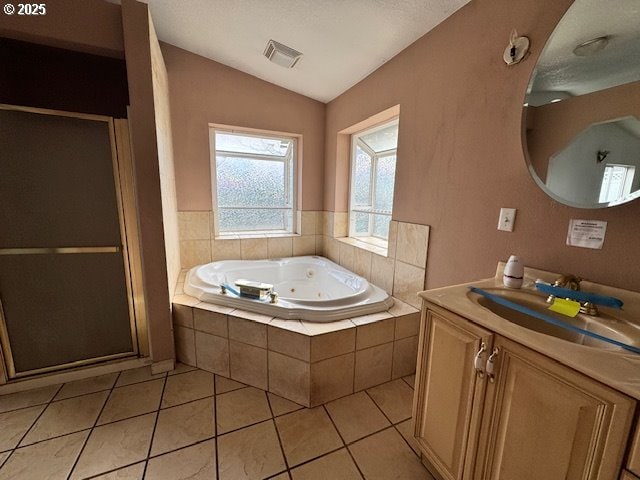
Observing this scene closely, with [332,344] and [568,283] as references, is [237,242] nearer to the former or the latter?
[332,344]

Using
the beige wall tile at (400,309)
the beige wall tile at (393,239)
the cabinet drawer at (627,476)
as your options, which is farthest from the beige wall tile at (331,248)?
the cabinet drawer at (627,476)

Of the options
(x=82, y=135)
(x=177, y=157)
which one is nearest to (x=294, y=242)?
(x=177, y=157)

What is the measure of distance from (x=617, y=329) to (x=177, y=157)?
293 centimetres

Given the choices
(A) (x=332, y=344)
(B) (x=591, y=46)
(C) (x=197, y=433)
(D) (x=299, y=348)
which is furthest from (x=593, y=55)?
(C) (x=197, y=433)

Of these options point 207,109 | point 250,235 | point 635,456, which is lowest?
point 635,456

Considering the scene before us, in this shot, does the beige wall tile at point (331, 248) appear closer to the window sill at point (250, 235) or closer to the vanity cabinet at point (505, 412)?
the window sill at point (250, 235)

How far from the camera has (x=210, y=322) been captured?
167 centimetres

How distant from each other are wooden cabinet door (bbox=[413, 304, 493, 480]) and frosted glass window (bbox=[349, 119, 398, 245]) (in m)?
1.48

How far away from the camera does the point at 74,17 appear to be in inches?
52.1

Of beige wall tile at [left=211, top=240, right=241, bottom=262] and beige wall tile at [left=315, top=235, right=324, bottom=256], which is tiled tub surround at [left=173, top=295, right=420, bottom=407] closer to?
beige wall tile at [left=211, top=240, right=241, bottom=262]

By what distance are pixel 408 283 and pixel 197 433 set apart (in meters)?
Answer: 1.50

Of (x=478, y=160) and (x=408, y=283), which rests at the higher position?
(x=478, y=160)

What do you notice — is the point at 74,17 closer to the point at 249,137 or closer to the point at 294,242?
the point at 249,137

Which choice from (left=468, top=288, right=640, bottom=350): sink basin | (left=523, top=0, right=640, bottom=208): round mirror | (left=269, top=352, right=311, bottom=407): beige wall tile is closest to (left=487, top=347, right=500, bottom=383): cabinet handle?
(left=468, top=288, right=640, bottom=350): sink basin
